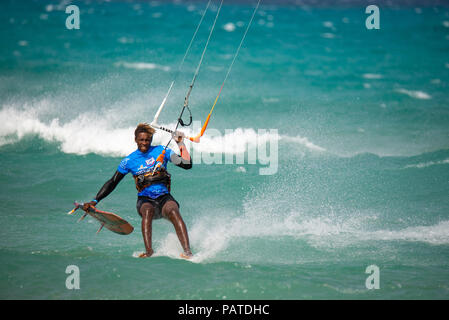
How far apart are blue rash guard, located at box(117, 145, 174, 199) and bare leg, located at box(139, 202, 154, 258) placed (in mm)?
170

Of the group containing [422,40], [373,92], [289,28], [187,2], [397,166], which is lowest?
[397,166]

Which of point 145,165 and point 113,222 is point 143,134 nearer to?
point 145,165

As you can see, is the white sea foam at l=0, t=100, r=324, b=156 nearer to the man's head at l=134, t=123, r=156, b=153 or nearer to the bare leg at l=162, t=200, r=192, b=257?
the man's head at l=134, t=123, r=156, b=153

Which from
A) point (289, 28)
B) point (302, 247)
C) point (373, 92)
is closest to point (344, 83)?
point (373, 92)

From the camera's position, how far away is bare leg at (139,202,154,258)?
6.71m

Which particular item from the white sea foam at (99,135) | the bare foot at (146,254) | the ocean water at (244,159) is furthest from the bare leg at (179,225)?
the white sea foam at (99,135)

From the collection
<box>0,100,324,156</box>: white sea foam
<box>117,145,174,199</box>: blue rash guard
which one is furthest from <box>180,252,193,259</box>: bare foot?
<box>0,100,324,156</box>: white sea foam

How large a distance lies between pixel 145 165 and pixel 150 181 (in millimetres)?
203

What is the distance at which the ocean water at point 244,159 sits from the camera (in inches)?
257

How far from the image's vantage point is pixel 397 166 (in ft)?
36.8

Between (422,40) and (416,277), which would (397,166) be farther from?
(422,40)

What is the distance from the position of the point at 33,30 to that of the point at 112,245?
750 inches

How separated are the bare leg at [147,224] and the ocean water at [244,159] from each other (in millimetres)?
134

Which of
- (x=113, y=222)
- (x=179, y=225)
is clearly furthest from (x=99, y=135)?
(x=179, y=225)
